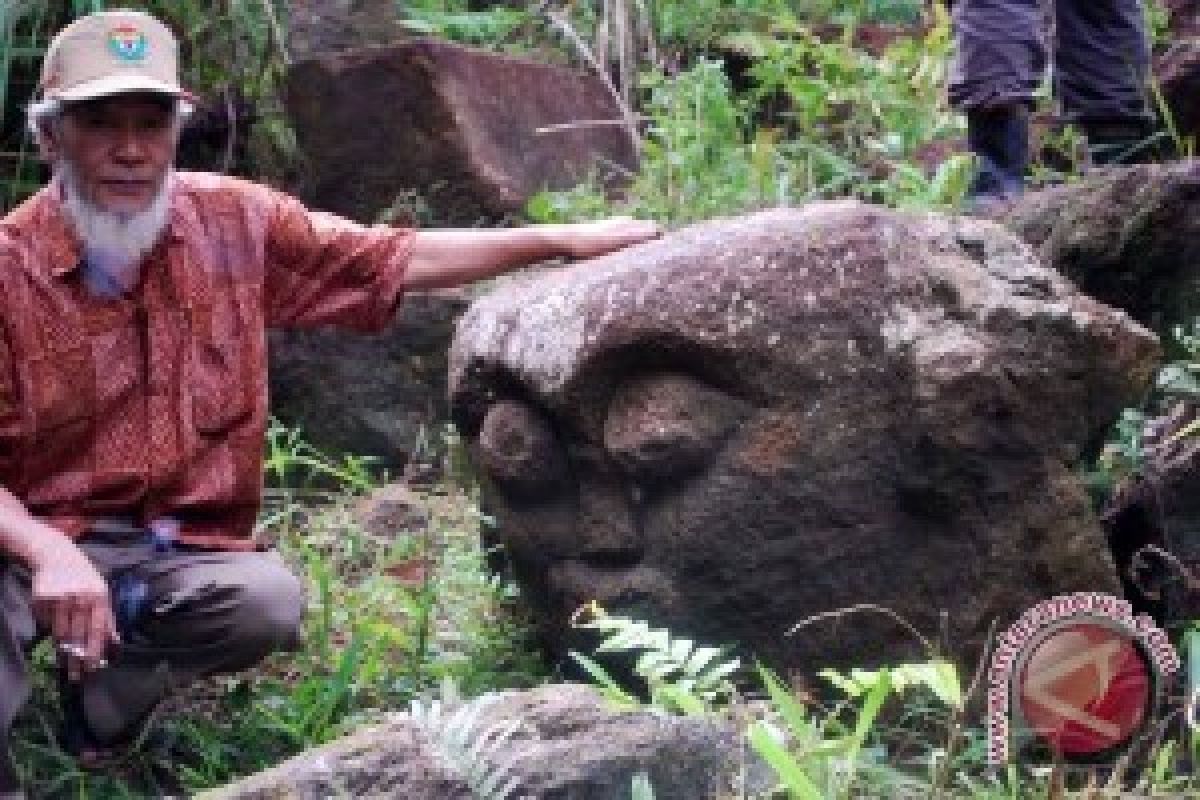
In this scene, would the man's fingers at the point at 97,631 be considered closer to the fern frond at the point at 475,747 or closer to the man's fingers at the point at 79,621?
the man's fingers at the point at 79,621

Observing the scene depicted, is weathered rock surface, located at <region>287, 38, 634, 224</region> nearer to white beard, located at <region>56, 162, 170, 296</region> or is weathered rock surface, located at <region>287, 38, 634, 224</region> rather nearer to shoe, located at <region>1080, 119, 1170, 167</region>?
shoe, located at <region>1080, 119, 1170, 167</region>

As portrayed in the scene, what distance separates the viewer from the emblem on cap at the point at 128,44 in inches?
145

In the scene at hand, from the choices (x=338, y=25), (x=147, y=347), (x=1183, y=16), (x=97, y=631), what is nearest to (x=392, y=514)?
(x=147, y=347)

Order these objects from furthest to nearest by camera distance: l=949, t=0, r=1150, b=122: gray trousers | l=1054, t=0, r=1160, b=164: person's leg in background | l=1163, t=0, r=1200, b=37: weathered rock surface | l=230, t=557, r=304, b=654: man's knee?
l=1163, t=0, r=1200, b=37: weathered rock surface < l=1054, t=0, r=1160, b=164: person's leg in background < l=949, t=0, r=1150, b=122: gray trousers < l=230, t=557, r=304, b=654: man's knee

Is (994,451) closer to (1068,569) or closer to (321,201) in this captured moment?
(1068,569)

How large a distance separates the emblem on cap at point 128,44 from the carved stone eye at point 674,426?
1.06 m

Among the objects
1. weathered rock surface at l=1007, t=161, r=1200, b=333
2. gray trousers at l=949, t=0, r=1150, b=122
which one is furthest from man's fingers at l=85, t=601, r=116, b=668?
gray trousers at l=949, t=0, r=1150, b=122

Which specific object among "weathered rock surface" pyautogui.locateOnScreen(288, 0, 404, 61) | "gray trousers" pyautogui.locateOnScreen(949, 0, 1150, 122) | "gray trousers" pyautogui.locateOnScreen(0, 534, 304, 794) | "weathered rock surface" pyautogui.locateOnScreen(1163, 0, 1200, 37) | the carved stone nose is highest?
"gray trousers" pyautogui.locateOnScreen(949, 0, 1150, 122)

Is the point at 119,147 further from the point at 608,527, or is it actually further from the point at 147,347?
the point at 608,527

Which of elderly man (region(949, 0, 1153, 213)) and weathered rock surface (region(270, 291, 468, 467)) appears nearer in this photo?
elderly man (region(949, 0, 1153, 213))

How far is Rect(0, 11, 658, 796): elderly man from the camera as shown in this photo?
12.1 feet

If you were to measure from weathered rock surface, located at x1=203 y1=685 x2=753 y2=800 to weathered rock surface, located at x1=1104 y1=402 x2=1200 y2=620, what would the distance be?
1.36 metres

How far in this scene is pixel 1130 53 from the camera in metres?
5.30

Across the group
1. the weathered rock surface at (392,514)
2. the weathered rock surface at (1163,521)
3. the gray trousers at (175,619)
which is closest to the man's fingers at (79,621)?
the gray trousers at (175,619)
